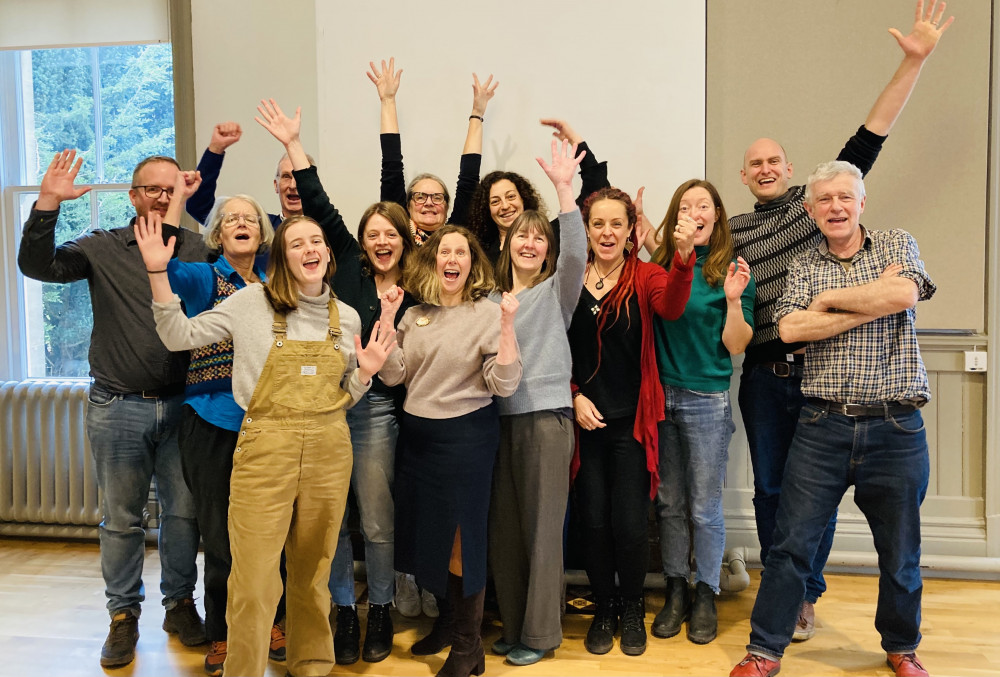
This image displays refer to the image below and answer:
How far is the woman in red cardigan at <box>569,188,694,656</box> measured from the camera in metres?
2.50

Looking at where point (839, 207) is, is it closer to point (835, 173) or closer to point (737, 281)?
point (835, 173)

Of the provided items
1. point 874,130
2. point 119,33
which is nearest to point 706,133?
point 874,130

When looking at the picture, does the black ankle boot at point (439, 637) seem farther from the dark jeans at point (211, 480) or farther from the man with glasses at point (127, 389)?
the man with glasses at point (127, 389)

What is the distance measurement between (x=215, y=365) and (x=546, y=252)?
3.79ft

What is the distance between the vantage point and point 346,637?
2.50m

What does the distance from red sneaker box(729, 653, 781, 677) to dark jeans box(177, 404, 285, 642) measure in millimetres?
1664

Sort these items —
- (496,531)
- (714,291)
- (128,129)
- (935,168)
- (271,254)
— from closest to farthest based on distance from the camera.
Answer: (271,254), (496,531), (714,291), (935,168), (128,129)

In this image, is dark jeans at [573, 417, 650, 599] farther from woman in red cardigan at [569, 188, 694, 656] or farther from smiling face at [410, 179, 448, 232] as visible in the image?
smiling face at [410, 179, 448, 232]

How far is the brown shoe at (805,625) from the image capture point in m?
2.63

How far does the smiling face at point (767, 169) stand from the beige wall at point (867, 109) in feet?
1.55

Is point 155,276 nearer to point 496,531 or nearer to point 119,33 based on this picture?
point 496,531

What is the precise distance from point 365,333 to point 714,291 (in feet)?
4.10

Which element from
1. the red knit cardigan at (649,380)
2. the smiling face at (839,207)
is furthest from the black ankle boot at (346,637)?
the smiling face at (839,207)

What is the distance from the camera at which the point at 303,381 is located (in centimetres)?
217
